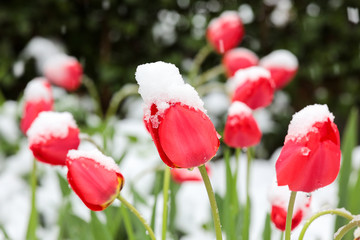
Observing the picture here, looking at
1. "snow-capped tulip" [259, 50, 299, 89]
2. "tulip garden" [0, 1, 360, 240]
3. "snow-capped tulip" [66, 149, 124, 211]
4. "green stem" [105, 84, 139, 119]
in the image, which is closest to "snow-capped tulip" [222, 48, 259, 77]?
"tulip garden" [0, 1, 360, 240]

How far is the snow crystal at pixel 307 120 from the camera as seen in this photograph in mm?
455

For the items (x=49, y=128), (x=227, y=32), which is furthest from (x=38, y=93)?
(x=227, y=32)

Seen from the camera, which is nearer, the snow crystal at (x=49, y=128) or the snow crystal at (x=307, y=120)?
the snow crystal at (x=307, y=120)

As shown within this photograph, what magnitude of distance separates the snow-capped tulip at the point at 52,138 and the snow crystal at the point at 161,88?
0.72ft

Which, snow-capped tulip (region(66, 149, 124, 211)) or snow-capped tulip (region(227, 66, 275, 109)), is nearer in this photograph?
snow-capped tulip (region(66, 149, 124, 211))

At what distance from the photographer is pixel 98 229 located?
2.73ft

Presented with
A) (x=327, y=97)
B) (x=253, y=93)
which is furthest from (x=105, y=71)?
(x=253, y=93)

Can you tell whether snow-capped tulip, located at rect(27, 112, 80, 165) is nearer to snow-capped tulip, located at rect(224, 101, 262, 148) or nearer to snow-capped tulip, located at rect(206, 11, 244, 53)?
snow-capped tulip, located at rect(224, 101, 262, 148)

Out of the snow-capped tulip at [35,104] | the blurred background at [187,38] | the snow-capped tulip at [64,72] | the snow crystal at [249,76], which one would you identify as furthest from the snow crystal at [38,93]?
the blurred background at [187,38]

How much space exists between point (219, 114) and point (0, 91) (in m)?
1.03

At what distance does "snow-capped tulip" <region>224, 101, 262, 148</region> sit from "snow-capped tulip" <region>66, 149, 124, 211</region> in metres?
0.22

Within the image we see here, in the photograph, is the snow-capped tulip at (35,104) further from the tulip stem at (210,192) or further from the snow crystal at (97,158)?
the tulip stem at (210,192)

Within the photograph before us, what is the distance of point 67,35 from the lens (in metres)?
2.64

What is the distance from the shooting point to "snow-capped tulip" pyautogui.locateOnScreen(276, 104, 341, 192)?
46cm
